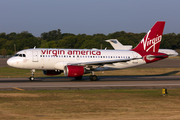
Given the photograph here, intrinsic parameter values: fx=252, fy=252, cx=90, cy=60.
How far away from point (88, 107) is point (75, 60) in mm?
16991

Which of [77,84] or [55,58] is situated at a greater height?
[55,58]

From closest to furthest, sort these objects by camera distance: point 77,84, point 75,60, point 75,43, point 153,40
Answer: point 77,84
point 75,60
point 153,40
point 75,43

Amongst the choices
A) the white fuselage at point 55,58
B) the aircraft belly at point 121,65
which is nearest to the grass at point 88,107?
the white fuselage at point 55,58

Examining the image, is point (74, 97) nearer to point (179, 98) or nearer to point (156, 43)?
point (179, 98)

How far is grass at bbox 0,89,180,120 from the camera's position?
45.9 feet

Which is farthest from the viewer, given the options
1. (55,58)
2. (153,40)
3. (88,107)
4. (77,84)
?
(153,40)

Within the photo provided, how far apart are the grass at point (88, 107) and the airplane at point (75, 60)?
36.0 feet

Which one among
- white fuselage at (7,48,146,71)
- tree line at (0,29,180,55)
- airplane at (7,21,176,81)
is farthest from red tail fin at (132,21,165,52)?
tree line at (0,29,180,55)

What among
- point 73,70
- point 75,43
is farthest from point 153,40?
point 75,43

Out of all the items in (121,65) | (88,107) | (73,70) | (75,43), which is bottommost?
(88,107)

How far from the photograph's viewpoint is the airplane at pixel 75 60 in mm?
31750

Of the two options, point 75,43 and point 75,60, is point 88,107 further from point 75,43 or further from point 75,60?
point 75,43

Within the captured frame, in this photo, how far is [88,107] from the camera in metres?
16.3

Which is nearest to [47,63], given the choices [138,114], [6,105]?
[6,105]
